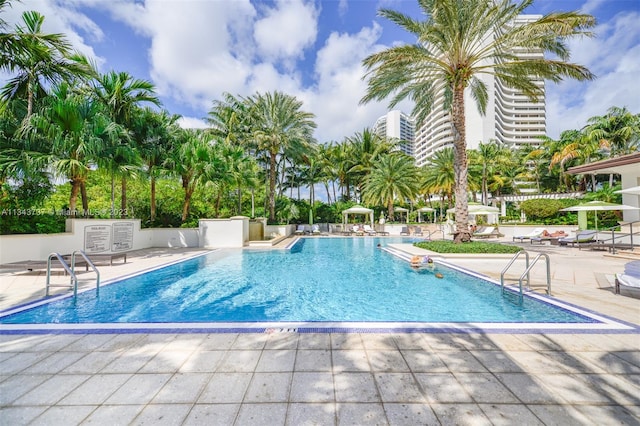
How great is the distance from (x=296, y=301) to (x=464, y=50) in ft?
40.6

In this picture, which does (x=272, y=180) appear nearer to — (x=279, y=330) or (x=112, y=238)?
(x=112, y=238)

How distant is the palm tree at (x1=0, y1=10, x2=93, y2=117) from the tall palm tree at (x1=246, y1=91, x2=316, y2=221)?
A: 12768mm

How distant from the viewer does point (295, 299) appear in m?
6.68

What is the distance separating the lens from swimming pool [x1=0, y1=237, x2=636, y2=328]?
4891mm

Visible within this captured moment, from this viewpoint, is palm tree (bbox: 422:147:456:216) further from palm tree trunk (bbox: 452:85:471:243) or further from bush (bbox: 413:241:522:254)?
bush (bbox: 413:241:522:254)

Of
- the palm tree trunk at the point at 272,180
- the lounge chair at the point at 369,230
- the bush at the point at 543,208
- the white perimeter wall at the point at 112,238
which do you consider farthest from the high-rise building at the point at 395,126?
the white perimeter wall at the point at 112,238

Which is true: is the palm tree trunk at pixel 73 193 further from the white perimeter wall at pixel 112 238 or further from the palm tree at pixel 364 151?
the palm tree at pixel 364 151

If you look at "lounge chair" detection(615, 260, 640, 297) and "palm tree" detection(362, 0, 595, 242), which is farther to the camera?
"palm tree" detection(362, 0, 595, 242)

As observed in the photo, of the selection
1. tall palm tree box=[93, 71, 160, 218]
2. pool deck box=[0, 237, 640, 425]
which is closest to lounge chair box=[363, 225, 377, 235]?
tall palm tree box=[93, 71, 160, 218]

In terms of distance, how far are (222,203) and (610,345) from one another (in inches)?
1072

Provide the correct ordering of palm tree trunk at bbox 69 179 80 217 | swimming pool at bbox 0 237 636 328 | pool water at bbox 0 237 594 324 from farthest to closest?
palm tree trunk at bbox 69 179 80 217 < pool water at bbox 0 237 594 324 < swimming pool at bbox 0 237 636 328

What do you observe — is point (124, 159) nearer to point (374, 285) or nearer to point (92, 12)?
point (92, 12)

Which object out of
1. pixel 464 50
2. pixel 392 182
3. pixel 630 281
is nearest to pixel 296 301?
pixel 630 281

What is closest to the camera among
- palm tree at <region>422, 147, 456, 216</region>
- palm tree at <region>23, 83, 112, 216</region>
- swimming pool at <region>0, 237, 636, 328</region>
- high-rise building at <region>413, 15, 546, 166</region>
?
swimming pool at <region>0, 237, 636, 328</region>
